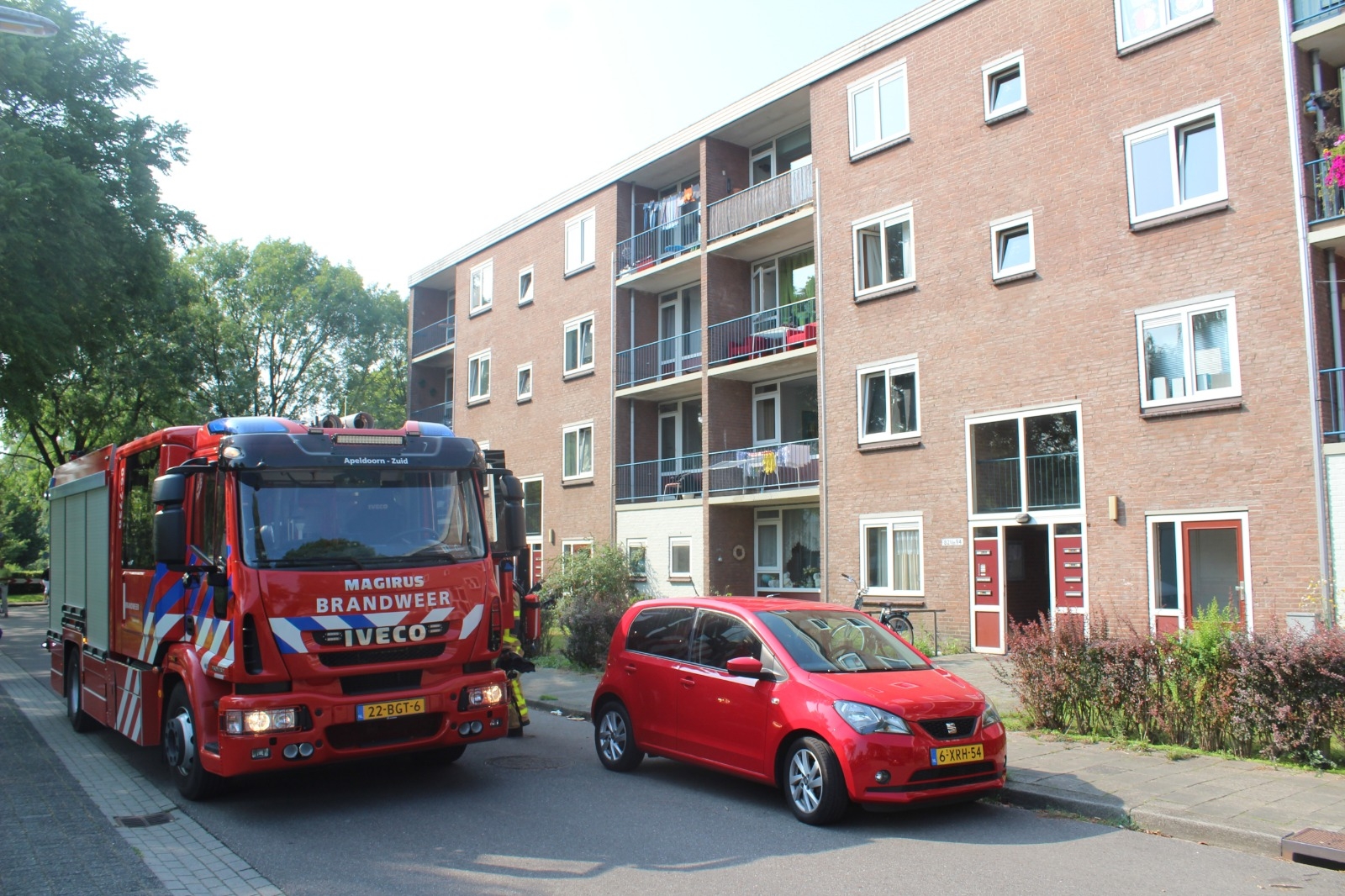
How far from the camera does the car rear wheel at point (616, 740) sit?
8.91 metres

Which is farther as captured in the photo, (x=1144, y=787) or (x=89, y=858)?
(x=1144, y=787)

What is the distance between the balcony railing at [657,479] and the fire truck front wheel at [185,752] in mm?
17466

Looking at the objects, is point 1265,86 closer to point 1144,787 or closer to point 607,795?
point 1144,787

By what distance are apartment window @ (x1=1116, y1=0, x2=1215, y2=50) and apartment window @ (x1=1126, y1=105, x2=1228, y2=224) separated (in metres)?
1.46

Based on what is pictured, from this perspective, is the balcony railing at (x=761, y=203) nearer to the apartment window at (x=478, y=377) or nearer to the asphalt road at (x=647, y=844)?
the apartment window at (x=478, y=377)

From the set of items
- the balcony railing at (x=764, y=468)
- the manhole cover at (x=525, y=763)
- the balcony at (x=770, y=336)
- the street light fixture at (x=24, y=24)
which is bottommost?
the manhole cover at (x=525, y=763)

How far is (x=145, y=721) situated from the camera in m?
8.50

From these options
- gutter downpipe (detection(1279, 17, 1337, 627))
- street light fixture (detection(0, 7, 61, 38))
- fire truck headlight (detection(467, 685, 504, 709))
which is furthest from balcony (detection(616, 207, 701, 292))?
fire truck headlight (detection(467, 685, 504, 709))

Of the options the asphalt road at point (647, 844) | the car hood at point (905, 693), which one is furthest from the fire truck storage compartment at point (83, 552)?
the car hood at point (905, 693)

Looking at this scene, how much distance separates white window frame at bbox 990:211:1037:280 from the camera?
17.1 metres

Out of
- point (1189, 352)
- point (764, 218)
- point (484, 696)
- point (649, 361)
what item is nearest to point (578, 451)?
point (649, 361)

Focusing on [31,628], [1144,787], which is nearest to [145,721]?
[1144,787]

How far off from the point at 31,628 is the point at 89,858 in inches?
1102

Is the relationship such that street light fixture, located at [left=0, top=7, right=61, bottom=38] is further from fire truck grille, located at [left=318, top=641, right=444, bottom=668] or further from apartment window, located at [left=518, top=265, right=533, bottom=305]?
apartment window, located at [left=518, top=265, right=533, bottom=305]
